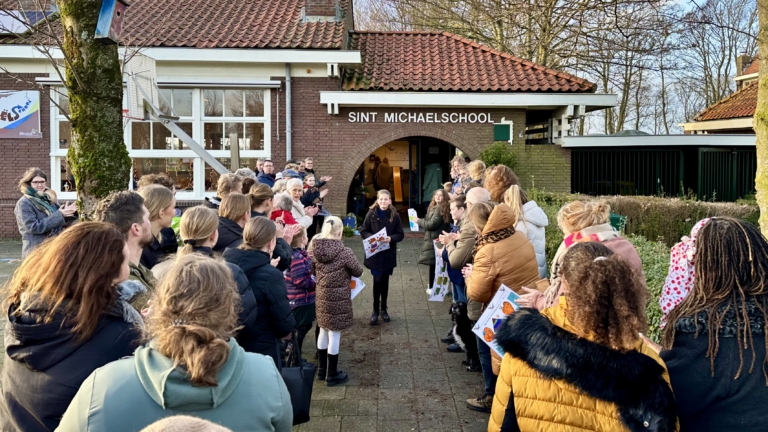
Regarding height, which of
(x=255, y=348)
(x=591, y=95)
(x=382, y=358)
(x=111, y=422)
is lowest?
(x=382, y=358)

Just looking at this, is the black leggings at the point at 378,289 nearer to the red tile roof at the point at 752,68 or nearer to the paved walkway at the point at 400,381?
the paved walkway at the point at 400,381

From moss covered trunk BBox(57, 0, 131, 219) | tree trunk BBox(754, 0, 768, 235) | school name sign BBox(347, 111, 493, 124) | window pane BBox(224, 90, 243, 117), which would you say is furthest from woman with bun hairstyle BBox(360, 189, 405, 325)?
window pane BBox(224, 90, 243, 117)

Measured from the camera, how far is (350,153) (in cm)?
1451

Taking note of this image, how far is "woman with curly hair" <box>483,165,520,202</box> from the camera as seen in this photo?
630 centimetres

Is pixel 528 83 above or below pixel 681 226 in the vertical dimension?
above

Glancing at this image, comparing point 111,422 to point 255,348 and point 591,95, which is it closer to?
point 255,348

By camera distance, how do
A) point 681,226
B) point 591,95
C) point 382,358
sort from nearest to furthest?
point 382,358 → point 681,226 → point 591,95

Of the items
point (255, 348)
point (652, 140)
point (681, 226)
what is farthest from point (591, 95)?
point (255, 348)

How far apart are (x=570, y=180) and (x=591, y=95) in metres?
2.20

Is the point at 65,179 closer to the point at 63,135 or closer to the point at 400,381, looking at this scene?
the point at 63,135

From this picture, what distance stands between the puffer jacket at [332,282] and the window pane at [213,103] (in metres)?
9.91

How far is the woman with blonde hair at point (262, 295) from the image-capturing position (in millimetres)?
3857

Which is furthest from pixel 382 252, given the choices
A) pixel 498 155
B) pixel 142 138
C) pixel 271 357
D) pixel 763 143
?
pixel 142 138

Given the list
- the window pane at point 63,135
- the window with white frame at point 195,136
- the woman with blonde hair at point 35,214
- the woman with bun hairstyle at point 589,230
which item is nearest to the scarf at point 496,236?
the woman with bun hairstyle at point 589,230
